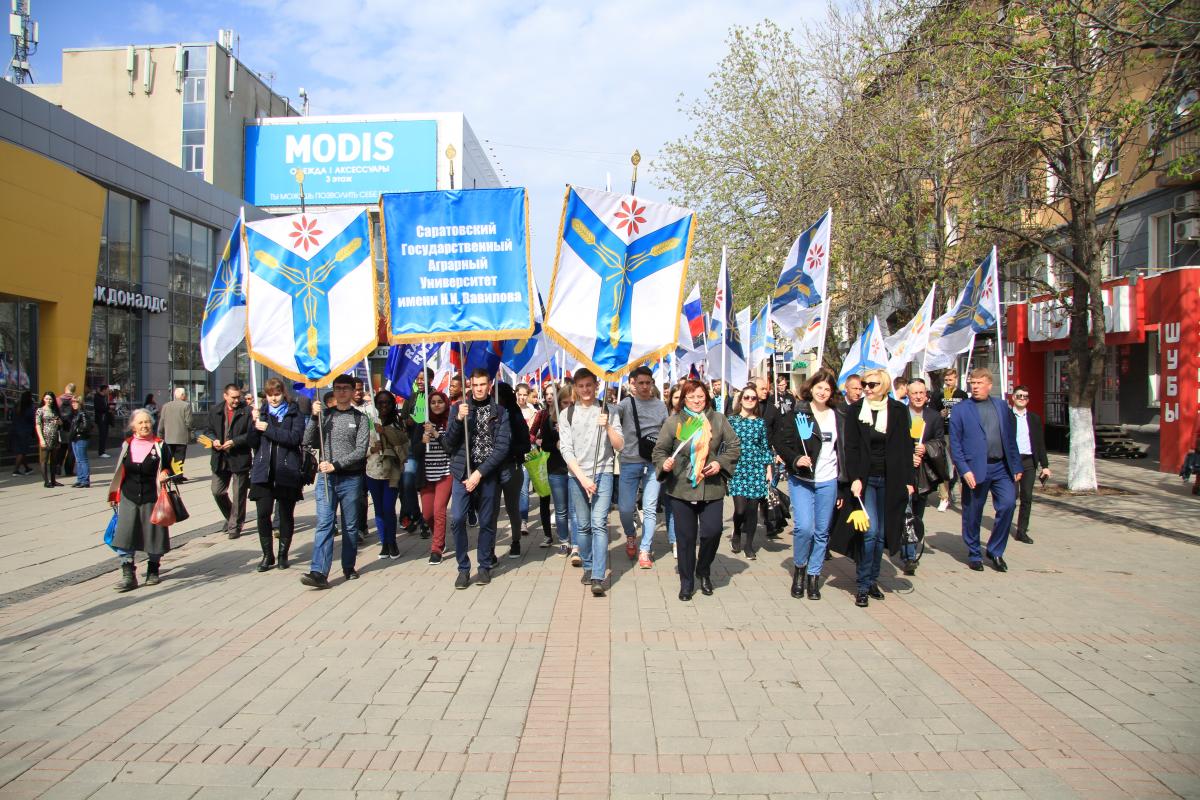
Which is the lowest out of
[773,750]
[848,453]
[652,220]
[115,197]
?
[773,750]

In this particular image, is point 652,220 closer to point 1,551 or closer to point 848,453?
point 848,453

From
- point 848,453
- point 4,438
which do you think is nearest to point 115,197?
point 4,438

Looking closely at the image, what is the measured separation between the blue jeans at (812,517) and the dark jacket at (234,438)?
6.11m

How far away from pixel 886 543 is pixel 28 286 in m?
18.3

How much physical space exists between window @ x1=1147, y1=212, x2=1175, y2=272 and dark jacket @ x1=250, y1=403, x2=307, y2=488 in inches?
763

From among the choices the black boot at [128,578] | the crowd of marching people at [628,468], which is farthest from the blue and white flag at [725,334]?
the black boot at [128,578]

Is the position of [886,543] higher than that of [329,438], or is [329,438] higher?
[329,438]

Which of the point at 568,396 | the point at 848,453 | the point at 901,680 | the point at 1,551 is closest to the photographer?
the point at 901,680

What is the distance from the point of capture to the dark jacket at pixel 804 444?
6.52 meters

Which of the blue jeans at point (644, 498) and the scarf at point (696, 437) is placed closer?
the scarf at point (696, 437)

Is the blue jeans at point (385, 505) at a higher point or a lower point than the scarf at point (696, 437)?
lower

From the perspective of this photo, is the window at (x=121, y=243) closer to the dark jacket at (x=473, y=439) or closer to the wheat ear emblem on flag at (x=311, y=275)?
the wheat ear emblem on flag at (x=311, y=275)

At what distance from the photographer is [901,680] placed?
4773 mm

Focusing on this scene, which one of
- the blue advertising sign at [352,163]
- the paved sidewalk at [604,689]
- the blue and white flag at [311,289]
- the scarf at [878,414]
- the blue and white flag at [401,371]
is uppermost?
the blue advertising sign at [352,163]
